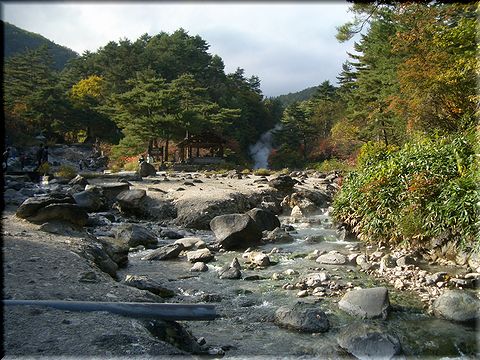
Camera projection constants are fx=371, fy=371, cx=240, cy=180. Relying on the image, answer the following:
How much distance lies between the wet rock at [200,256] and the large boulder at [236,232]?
1025 mm

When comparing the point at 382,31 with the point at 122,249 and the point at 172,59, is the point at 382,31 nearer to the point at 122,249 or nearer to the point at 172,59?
the point at 122,249

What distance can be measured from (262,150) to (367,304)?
39897mm

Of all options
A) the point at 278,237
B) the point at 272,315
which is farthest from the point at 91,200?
the point at 272,315

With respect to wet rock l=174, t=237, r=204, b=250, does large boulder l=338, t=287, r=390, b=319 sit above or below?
above

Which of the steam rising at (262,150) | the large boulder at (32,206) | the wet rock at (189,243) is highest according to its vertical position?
the steam rising at (262,150)

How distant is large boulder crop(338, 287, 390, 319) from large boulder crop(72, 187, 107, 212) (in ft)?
30.7

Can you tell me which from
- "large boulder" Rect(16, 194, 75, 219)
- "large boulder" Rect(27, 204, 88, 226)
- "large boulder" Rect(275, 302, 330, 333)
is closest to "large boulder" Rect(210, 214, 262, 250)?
"large boulder" Rect(27, 204, 88, 226)

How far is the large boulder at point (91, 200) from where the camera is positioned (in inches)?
480

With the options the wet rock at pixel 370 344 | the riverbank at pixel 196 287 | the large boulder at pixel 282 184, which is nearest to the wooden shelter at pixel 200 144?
the large boulder at pixel 282 184

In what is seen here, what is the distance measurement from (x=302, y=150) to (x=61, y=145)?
23818mm

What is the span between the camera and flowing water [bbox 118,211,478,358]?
4.32 metres

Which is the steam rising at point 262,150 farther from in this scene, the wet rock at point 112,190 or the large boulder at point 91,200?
the large boulder at point 91,200

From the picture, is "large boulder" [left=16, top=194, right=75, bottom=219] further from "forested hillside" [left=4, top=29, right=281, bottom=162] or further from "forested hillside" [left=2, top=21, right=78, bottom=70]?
"forested hillside" [left=2, top=21, right=78, bottom=70]

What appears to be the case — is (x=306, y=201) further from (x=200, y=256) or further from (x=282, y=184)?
(x=200, y=256)
